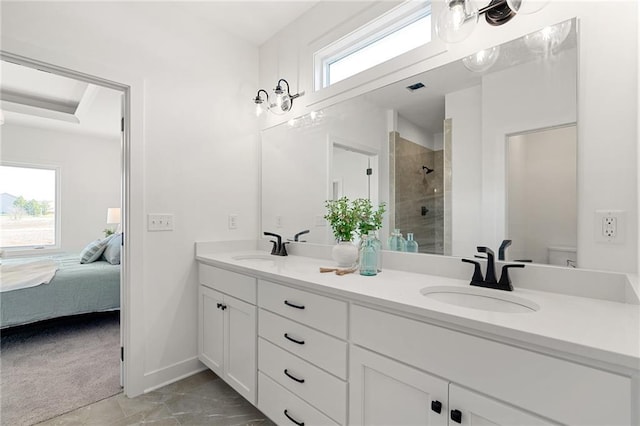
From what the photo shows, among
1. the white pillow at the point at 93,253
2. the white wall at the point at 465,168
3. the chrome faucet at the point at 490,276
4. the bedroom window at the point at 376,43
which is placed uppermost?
the bedroom window at the point at 376,43

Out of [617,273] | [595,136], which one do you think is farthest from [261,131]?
[617,273]

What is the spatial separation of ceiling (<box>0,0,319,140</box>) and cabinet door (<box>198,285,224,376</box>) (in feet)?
6.49

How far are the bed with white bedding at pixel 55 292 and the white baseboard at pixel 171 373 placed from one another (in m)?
1.48

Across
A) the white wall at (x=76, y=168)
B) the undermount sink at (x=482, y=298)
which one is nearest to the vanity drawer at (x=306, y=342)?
the undermount sink at (x=482, y=298)

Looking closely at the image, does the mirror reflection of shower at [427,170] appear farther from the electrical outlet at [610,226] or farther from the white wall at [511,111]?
the electrical outlet at [610,226]

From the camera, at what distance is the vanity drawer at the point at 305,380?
1.23 m

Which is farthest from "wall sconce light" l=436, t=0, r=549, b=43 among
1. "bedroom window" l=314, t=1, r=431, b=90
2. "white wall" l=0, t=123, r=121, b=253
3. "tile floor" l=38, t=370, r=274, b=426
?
"white wall" l=0, t=123, r=121, b=253

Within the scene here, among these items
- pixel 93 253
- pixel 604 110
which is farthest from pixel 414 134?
pixel 93 253

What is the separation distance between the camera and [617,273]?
3.55 feet

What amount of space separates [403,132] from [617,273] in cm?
109

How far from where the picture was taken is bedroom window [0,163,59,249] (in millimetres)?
4691

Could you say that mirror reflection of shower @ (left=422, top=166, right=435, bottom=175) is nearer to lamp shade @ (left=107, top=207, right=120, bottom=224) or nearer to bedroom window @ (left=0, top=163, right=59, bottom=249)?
lamp shade @ (left=107, top=207, right=120, bottom=224)

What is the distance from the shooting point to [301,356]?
1.39m

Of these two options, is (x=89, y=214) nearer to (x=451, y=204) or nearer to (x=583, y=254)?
(x=451, y=204)
